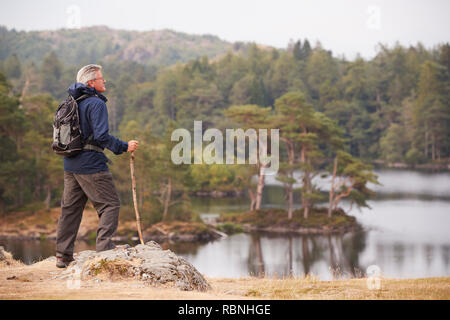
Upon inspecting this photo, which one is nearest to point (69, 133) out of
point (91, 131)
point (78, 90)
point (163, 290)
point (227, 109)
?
point (91, 131)

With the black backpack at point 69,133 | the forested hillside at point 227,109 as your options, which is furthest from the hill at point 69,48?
the black backpack at point 69,133

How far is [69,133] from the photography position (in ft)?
18.5

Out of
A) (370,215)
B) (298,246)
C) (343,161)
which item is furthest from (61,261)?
(370,215)

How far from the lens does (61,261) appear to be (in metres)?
6.19

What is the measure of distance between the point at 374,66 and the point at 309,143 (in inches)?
2354

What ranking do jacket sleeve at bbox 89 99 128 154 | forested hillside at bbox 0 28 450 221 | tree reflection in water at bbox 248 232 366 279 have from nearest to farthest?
jacket sleeve at bbox 89 99 128 154 → tree reflection in water at bbox 248 232 366 279 → forested hillside at bbox 0 28 450 221

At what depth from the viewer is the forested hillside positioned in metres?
32.5

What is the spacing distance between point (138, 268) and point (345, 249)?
75.5 feet

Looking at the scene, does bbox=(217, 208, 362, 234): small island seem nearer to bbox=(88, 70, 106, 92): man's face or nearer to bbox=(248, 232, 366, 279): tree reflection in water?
bbox=(248, 232, 366, 279): tree reflection in water

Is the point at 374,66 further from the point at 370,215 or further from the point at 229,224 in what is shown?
the point at 229,224

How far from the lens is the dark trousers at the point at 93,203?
5.72 m

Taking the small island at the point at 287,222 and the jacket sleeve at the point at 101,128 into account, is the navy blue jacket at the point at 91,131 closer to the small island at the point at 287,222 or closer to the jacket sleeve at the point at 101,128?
the jacket sleeve at the point at 101,128

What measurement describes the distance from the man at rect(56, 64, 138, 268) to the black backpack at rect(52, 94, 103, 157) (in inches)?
2.1

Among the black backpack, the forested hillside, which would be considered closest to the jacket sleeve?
the black backpack
